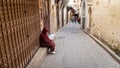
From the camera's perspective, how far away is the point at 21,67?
592 centimetres

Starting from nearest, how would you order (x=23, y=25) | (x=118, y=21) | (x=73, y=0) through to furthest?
(x=23, y=25), (x=118, y=21), (x=73, y=0)

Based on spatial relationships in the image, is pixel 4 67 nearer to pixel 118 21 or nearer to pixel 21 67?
pixel 21 67

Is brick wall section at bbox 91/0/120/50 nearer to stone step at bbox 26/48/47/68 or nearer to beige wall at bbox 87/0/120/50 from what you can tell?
beige wall at bbox 87/0/120/50

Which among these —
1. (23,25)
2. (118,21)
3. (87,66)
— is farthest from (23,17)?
(118,21)

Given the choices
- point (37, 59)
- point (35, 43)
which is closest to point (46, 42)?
point (35, 43)

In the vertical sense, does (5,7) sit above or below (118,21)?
above

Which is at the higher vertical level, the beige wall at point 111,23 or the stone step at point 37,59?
the beige wall at point 111,23

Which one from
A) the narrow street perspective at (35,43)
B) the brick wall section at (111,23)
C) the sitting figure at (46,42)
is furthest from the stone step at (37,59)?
the brick wall section at (111,23)

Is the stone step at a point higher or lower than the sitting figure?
lower

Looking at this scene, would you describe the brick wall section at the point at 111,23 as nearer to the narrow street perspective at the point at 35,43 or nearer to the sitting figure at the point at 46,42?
the narrow street perspective at the point at 35,43

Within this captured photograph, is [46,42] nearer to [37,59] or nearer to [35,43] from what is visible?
[35,43]

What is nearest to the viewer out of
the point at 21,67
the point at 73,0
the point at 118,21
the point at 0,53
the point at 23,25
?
the point at 0,53

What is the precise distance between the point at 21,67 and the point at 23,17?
1.42 meters

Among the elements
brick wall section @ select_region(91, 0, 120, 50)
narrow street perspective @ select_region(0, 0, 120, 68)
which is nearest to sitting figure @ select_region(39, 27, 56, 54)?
narrow street perspective @ select_region(0, 0, 120, 68)
